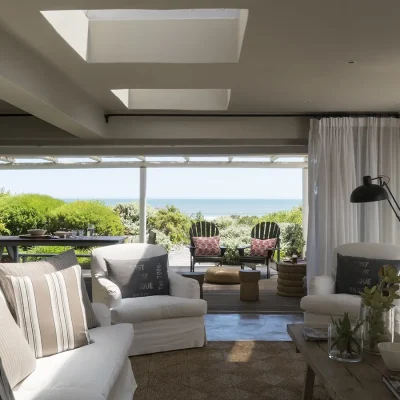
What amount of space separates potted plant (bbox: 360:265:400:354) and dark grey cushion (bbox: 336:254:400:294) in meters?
1.85

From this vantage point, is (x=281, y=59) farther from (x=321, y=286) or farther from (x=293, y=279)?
(x=293, y=279)

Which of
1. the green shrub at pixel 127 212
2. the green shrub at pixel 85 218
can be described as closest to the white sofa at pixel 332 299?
the green shrub at pixel 85 218

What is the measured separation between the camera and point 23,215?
38.7ft

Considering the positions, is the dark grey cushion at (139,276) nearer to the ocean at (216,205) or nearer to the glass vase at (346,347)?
the glass vase at (346,347)

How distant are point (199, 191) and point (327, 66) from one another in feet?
95.1

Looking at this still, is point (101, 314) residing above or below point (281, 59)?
below

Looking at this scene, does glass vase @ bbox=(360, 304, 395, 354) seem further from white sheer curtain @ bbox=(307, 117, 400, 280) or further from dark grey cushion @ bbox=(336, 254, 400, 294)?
white sheer curtain @ bbox=(307, 117, 400, 280)

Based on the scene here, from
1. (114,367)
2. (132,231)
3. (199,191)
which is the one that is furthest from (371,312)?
(199,191)

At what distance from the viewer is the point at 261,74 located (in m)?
4.43

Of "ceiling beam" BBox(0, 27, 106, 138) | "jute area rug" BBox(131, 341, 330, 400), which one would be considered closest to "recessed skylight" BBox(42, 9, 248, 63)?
"ceiling beam" BBox(0, 27, 106, 138)

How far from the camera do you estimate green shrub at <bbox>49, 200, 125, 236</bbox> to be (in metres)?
11.7

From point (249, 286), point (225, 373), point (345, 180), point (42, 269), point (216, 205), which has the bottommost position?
point (225, 373)

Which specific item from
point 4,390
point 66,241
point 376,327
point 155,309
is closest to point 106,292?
point 155,309

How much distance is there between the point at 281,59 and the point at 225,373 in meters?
2.41
